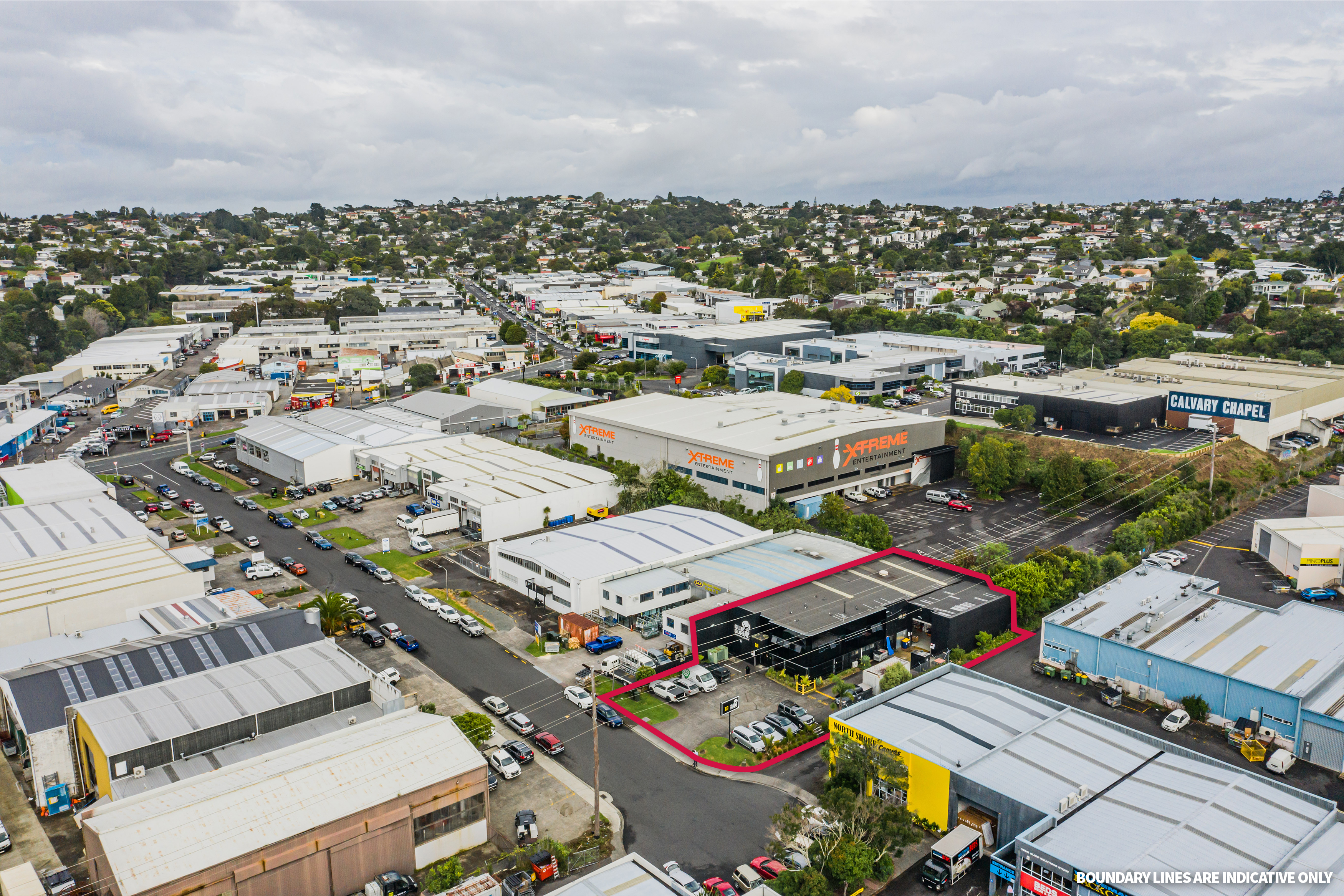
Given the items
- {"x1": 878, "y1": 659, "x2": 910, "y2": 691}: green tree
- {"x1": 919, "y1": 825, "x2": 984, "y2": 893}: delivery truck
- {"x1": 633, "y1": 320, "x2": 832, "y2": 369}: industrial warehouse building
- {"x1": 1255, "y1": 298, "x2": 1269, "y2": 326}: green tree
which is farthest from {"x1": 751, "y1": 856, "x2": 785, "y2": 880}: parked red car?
{"x1": 1255, "y1": 298, "x2": 1269, "y2": 326}: green tree

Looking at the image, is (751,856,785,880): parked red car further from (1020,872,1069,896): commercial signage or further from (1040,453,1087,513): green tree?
(1040,453,1087,513): green tree

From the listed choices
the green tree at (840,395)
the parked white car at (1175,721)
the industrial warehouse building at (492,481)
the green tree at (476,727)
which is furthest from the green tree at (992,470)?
the green tree at (476,727)

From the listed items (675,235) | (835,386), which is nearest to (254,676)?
(835,386)

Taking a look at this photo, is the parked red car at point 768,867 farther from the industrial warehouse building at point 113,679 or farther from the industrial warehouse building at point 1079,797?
Answer: the industrial warehouse building at point 113,679

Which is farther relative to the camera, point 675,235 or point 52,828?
point 675,235

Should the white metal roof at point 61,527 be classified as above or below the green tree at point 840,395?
below

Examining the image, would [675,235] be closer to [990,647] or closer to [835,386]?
[835,386]
